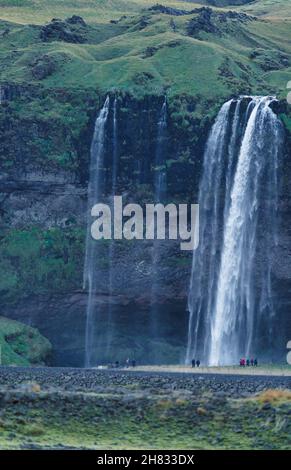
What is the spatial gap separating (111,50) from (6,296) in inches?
1143

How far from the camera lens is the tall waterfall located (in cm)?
9906

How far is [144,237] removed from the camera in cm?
10238

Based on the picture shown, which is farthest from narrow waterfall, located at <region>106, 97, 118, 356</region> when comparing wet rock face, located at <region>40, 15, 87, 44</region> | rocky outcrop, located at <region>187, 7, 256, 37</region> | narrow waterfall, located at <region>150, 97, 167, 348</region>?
wet rock face, located at <region>40, 15, 87, 44</region>

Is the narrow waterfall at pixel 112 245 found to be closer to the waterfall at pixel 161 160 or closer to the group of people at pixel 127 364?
the waterfall at pixel 161 160

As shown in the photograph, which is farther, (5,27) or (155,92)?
(5,27)

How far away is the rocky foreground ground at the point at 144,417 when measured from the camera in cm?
5481

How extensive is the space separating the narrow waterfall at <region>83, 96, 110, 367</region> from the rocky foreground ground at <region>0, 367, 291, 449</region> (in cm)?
3572

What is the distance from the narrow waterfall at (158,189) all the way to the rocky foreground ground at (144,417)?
34639 millimetres

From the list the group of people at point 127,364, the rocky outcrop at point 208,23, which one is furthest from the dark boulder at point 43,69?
the group of people at point 127,364

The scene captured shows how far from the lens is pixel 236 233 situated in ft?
330
